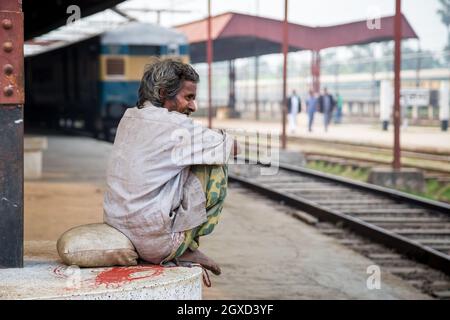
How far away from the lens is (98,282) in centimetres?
340

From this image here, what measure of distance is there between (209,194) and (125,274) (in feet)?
1.68

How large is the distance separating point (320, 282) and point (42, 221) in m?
3.47

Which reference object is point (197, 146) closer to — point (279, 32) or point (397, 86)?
point (397, 86)

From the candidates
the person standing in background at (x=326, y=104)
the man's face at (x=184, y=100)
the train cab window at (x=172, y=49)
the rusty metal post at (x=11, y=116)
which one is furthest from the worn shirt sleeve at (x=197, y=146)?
the person standing in background at (x=326, y=104)

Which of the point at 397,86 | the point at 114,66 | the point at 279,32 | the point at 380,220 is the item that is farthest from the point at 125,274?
the point at 279,32

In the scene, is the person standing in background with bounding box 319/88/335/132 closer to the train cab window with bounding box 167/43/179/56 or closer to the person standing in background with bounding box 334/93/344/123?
the person standing in background with bounding box 334/93/344/123

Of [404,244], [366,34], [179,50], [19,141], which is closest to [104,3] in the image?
[404,244]

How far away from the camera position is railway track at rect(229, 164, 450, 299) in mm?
7590

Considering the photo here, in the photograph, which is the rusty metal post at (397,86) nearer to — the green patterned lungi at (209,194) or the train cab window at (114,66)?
the green patterned lungi at (209,194)

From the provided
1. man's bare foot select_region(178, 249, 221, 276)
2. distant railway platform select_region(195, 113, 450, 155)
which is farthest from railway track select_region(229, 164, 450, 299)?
distant railway platform select_region(195, 113, 450, 155)

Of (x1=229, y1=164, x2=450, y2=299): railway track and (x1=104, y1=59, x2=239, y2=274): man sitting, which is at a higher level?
(x1=104, y1=59, x2=239, y2=274): man sitting

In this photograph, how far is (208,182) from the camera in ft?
12.0

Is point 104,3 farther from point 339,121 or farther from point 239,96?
point 239,96

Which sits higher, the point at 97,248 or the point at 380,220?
the point at 97,248
